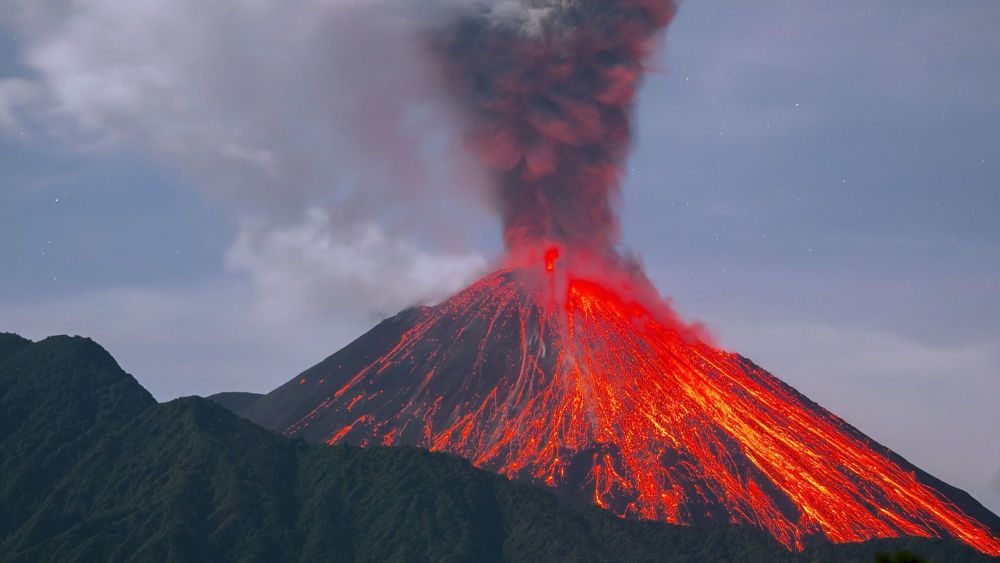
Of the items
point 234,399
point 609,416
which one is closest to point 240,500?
point 609,416

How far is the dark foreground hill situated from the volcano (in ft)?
12.2

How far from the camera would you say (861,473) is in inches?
2857

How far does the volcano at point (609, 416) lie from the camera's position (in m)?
65.8

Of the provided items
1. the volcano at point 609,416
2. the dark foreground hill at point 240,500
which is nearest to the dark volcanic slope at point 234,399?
the volcano at point 609,416

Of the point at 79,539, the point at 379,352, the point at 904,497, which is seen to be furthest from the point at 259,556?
the point at 904,497

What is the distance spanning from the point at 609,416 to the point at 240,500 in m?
22.5

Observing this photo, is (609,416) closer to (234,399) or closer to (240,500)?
(240,500)

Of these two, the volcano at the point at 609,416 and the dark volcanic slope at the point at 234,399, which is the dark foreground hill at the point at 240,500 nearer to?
the volcano at the point at 609,416

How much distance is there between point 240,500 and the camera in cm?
5959

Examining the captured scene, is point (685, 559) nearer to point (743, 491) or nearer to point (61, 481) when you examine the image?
point (743, 491)

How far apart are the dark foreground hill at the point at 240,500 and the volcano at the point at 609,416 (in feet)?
12.2

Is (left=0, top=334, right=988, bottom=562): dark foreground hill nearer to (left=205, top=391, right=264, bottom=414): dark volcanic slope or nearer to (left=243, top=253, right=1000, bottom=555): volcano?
(left=243, top=253, right=1000, bottom=555): volcano

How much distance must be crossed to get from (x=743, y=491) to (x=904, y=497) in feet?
35.8

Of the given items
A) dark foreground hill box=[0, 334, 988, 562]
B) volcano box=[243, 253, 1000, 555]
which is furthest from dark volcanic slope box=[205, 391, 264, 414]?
dark foreground hill box=[0, 334, 988, 562]
